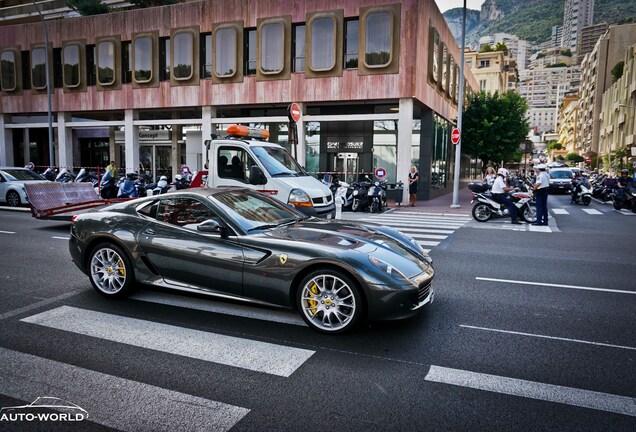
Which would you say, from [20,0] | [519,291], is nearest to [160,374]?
[519,291]

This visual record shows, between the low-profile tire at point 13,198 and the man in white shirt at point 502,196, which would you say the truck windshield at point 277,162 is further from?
the low-profile tire at point 13,198

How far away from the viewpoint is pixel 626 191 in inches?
777

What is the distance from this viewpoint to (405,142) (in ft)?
74.0

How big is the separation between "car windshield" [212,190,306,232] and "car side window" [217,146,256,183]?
4695mm

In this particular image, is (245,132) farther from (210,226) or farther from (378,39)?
(378,39)

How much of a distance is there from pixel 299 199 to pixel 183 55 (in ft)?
64.2

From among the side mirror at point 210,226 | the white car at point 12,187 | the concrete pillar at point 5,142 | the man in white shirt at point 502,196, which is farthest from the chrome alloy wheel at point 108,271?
the concrete pillar at point 5,142

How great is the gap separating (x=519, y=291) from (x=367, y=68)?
17.8 metres

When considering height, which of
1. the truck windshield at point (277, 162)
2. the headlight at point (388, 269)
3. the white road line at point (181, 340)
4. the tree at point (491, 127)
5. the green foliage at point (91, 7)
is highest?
the green foliage at point (91, 7)

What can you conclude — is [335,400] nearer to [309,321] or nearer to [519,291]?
[309,321]

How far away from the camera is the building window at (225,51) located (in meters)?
25.3

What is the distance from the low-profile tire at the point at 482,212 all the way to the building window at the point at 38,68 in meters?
28.4

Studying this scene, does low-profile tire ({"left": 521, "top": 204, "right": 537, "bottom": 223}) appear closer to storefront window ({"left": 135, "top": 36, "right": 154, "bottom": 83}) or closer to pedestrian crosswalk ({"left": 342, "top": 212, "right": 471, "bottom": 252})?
pedestrian crosswalk ({"left": 342, "top": 212, "right": 471, "bottom": 252})
